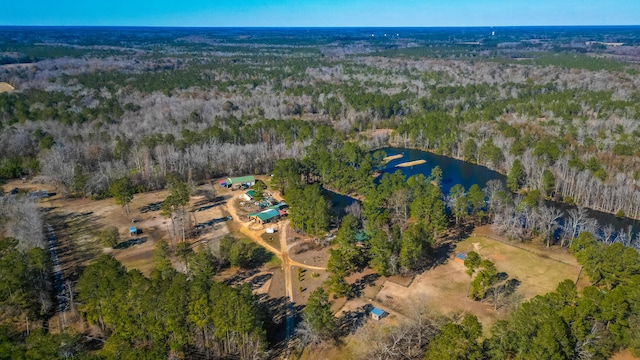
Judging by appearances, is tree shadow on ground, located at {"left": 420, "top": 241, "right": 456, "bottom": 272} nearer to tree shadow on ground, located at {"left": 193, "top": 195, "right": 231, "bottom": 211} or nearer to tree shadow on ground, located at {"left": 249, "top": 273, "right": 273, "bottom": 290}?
tree shadow on ground, located at {"left": 249, "top": 273, "right": 273, "bottom": 290}

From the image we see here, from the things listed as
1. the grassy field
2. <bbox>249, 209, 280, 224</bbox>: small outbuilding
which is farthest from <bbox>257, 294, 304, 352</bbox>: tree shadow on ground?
<bbox>249, 209, 280, 224</bbox>: small outbuilding

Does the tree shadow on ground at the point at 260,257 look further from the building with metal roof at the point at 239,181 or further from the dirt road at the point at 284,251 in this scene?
the building with metal roof at the point at 239,181

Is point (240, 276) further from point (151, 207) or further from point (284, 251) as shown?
point (151, 207)

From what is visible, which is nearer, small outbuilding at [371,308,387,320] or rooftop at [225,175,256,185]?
small outbuilding at [371,308,387,320]

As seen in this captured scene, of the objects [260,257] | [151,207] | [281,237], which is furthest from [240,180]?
[260,257]

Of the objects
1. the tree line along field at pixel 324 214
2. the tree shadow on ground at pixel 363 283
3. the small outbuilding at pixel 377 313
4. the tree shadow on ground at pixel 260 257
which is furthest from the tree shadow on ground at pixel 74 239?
the small outbuilding at pixel 377 313

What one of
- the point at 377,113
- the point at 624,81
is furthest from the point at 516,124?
the point at 624,81
